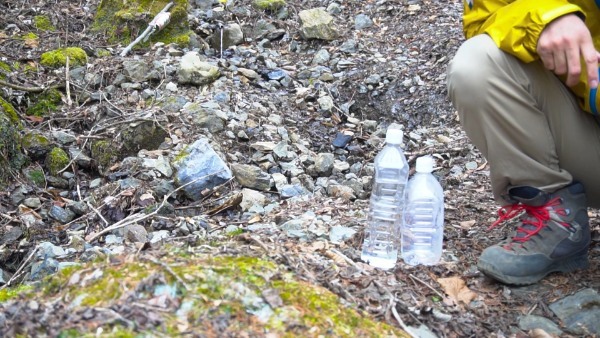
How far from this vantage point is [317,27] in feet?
23.3

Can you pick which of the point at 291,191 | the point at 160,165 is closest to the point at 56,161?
the point at 160,165

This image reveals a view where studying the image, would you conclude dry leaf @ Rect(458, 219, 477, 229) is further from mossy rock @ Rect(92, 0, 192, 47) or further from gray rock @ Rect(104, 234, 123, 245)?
mossy rock @ Rect(92, 0, 192, 47)

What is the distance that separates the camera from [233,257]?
2.69 m

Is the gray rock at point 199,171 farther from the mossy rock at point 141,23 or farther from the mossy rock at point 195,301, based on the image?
the mossy rock at point 141,23

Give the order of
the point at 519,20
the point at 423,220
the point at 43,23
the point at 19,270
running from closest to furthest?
the point at 519,20, the point at 423,220, the point at 19,270, the point at 43,23

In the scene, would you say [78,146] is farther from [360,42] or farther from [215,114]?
[360,42]

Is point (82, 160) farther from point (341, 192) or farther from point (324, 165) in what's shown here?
point (341, 192)

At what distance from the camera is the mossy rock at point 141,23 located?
679 cm

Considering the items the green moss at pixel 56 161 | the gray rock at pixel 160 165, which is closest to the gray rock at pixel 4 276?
the green moss at pixel 56 161

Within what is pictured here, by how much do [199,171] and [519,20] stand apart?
7.74ft

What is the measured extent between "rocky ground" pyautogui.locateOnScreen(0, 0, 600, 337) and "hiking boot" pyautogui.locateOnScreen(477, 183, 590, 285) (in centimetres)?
9

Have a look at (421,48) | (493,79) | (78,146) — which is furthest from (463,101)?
(421,48)

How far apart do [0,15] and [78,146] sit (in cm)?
286

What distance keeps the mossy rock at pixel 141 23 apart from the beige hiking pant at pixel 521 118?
411 cm
